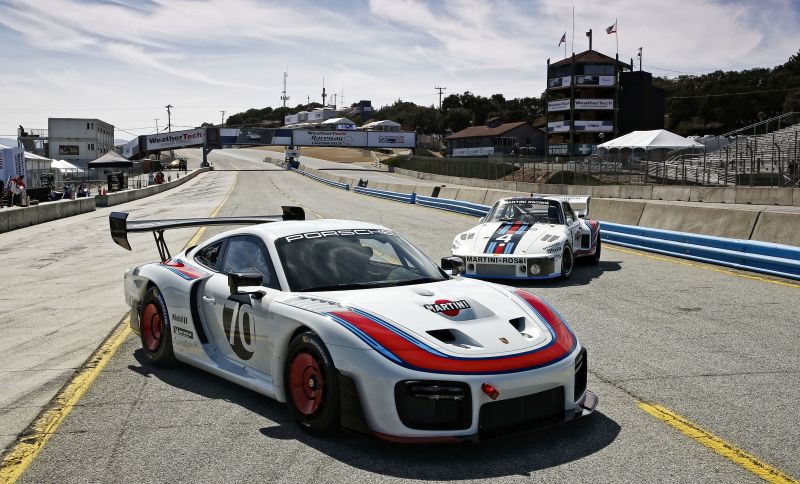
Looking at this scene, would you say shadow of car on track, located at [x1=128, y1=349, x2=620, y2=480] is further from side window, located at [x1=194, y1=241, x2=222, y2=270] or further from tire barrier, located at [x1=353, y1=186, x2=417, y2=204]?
tire barrier, located at [x1=353, y1=186, x2=417, y2=204]

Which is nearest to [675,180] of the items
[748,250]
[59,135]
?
[748,250]

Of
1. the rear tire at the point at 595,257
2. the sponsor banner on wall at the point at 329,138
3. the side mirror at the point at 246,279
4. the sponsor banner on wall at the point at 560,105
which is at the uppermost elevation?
the sponsor banner on wall at the point at 560,105

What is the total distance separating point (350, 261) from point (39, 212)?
27.2m

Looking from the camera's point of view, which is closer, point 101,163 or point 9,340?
point 9,340

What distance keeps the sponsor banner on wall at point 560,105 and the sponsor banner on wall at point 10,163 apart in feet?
241

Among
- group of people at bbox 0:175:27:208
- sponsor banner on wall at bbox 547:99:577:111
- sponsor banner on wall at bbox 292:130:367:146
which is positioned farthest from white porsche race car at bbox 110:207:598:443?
sponsor banner on wall at bbox 292:130:367:146

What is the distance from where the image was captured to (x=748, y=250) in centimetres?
1352

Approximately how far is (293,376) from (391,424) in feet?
3.03

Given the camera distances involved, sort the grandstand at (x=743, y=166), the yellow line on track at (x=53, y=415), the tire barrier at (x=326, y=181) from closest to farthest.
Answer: the yellow line on track at (x=53, y=415) → the grandstand at (x=743, y=166) → the tire barrier at (x=326, y=181)

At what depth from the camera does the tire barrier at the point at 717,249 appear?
12.6m

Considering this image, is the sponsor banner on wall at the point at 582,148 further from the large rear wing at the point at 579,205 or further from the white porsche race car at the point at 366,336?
the white porsche race car at the point at 366,336

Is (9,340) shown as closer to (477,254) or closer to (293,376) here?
(293,376)

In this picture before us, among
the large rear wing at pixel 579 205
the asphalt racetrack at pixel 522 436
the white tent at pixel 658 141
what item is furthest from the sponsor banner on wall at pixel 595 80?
the asphalt racetrack at pixel 522 436

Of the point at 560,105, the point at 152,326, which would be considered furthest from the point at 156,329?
the point at 560,105
